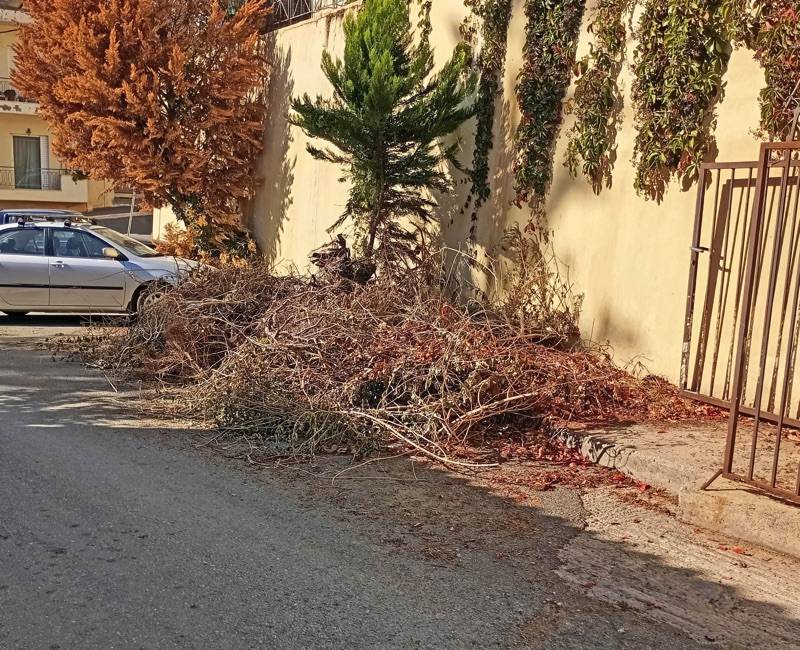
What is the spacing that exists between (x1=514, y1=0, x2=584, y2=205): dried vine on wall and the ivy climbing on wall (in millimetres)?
585

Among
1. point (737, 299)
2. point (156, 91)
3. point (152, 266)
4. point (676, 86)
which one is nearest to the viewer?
point (737, 299)

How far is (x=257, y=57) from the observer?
15.6 meters

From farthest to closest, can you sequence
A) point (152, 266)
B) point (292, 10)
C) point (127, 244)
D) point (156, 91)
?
1. point (292, 10)
2. point (156, 91)
3. point (127, 244)
4. point (152, 266)

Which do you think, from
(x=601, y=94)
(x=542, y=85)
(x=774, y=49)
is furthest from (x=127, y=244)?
(x=774, y=49)

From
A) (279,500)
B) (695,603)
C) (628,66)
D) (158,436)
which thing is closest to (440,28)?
(628,66)

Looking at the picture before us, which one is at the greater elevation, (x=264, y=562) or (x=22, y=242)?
(x=22, y=242)

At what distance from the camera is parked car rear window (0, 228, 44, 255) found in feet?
38.2

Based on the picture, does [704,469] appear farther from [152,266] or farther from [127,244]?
[127,244]

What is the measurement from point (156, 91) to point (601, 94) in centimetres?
911

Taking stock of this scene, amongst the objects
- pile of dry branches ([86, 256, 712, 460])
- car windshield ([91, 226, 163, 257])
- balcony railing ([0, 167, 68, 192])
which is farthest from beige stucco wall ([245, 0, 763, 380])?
balcony railing ([0, 167, 68, 192])

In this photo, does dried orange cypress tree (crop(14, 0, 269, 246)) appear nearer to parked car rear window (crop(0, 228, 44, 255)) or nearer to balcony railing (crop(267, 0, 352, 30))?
balcony railing (crop(267, 0, 352, 30))

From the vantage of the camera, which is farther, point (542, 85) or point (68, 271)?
point (68, 271)

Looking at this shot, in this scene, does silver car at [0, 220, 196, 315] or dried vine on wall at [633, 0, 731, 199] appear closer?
dried vine on wall at [633, 0, 731, 199]

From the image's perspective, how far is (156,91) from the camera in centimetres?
1444
